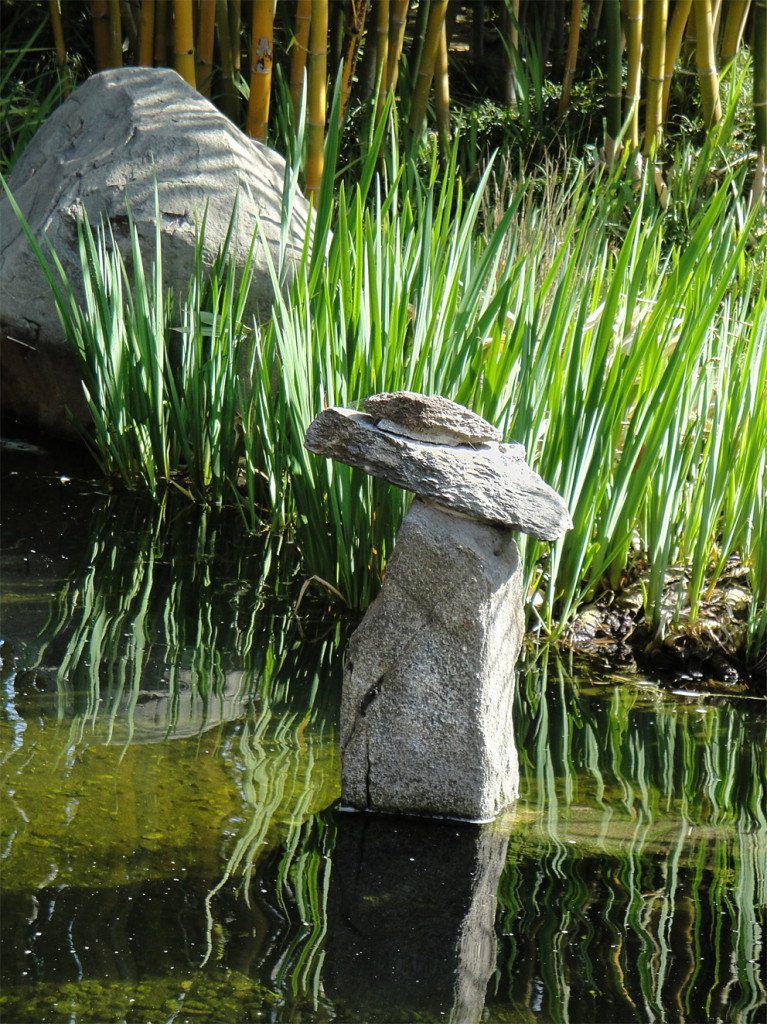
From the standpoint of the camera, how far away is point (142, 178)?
3559 millimetres

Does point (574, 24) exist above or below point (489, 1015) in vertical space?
above

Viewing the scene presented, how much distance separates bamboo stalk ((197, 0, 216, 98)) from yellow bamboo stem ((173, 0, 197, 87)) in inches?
5.6

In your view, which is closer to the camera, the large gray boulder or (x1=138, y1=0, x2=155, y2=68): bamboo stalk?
the large gray boulder

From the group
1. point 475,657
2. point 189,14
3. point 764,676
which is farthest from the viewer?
point 189,14

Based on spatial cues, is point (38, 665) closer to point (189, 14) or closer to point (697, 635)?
point (697, 635)

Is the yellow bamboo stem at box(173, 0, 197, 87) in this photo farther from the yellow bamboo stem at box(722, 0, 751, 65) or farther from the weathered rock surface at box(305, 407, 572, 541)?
the weathered rock surface at box(305, 407, 572, 541)

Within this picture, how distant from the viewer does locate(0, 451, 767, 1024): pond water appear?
1250 mm

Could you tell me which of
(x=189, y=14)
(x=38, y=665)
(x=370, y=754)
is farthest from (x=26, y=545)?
(x=189, y=14)

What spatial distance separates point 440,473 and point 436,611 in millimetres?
231

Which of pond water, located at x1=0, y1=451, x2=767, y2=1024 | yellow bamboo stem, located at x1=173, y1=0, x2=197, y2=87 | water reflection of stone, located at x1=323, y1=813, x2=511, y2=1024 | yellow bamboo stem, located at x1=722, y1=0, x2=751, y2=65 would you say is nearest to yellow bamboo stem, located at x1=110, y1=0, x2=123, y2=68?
yellow bamboo stem, located at x1=173, y1=0, x2=197, y2=87

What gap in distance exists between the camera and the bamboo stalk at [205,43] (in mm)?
4552

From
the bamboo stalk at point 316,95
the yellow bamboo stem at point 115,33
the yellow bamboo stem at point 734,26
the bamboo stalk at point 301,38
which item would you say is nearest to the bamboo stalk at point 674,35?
the yellow bamboo stem at point 734,26

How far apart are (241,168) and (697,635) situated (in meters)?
2.27

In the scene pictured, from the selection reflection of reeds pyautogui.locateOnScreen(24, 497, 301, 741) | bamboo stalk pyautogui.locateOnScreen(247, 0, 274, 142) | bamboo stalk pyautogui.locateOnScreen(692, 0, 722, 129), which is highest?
bamboo stalk pyautogui.locateOnScreen(692, 0, 722, 129)
